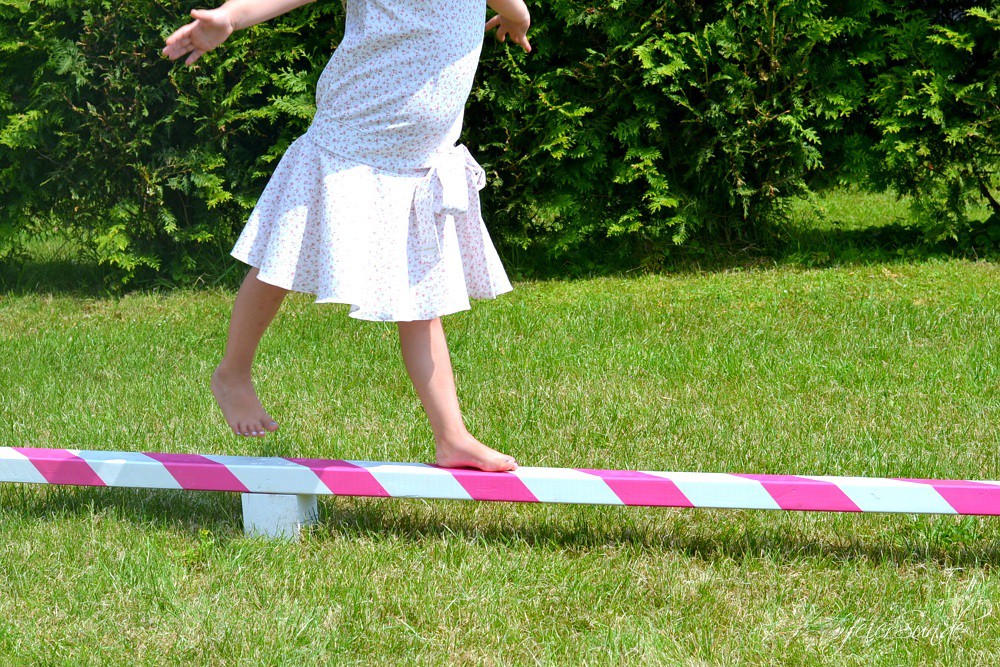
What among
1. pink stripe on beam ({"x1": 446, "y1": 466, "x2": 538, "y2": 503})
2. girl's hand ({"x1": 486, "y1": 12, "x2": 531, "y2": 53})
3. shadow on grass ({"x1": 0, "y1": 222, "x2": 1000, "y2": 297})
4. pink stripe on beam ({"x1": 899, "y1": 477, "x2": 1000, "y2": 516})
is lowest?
shadow on grass ({"x1": 0, "y1": 222, "x2": 1000, "y2": 297})

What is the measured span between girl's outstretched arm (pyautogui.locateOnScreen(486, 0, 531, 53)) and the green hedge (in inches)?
122

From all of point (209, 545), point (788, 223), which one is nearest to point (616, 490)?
point (209, 545)

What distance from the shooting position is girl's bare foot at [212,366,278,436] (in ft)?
9.83

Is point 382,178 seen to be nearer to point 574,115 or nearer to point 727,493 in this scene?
point 727,493

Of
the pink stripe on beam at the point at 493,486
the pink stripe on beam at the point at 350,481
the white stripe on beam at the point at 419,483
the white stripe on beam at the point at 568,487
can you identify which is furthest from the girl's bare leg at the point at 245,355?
the white stripe on beam at the point at 568,487

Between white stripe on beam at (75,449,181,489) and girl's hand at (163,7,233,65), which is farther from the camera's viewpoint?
white stripe on beam at (75,449,181,489)

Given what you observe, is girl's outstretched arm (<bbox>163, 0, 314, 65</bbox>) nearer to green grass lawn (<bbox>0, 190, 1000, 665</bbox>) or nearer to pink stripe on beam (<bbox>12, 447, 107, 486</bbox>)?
pink stripe on beam (<bbox>12, 447, 107, 486</bbox>)

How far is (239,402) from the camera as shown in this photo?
118 inches

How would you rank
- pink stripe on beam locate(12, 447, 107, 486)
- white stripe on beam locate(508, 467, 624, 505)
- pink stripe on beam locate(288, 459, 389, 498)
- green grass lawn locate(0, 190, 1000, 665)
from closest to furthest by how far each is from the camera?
1. green grass lawn locate(0, 190, 1000, 665)
2. white stripe on beam locate(508, 467, 624, 505)
3. pink stripe on beam locate(288, 459, 389, 498)
4. pink stripe on beam locate(12, 447, 107, 486)

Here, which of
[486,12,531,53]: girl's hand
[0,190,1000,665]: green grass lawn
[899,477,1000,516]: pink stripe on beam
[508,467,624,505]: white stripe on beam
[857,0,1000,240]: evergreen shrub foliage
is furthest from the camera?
[857,0,1000,240]: evergreen shrub foliage

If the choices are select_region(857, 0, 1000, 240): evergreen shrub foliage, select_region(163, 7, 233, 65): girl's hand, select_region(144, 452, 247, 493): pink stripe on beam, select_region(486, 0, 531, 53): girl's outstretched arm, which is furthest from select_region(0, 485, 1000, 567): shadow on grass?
select_region(857, 0, 1000, 240): evergreen shrub foliage

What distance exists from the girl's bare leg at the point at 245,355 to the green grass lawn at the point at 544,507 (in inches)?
10.8

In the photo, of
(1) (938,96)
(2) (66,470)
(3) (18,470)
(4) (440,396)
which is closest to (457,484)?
(4) (440,396)

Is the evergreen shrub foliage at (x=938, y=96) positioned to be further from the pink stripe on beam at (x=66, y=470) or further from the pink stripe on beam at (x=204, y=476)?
the pink stripe on beam at (x=66, y=470)
